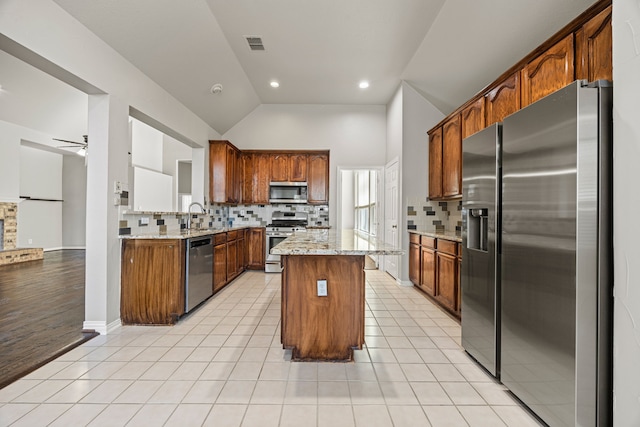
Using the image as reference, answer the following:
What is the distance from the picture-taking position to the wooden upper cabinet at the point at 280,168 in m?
6.04

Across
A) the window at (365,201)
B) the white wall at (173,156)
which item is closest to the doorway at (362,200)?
the window at (365,201)

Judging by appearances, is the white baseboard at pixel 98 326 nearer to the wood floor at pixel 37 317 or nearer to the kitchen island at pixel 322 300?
the wood floor at pixel 37 317

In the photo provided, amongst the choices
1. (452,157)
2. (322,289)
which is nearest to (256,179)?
(452,157)

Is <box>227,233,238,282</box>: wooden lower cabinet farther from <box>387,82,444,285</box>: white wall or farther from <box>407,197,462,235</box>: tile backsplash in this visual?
<box>407,197,462,235</box>: tile backsplash

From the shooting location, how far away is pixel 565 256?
1428 millimetres

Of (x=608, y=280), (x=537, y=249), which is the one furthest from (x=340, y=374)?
(x=608, y=280)

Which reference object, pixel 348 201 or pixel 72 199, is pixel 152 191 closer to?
pixel 72 199

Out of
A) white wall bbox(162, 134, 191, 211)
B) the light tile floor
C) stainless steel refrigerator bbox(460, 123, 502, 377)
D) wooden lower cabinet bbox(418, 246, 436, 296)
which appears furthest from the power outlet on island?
white wall bbox(162, 134, 191, 211)

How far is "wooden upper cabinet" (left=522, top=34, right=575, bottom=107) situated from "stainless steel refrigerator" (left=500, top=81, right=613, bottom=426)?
0.74m

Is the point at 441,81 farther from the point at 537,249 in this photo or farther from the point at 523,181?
the point at 537,249

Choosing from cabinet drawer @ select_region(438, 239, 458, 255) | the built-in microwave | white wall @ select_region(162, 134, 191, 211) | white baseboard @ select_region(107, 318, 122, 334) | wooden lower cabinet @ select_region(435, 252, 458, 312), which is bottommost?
white baseboard @ select_region(107, 318, 122, 334)

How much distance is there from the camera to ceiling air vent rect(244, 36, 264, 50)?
3750mm

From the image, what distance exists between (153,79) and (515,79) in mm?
3680

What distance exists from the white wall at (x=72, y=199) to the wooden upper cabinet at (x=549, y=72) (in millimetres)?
10125
